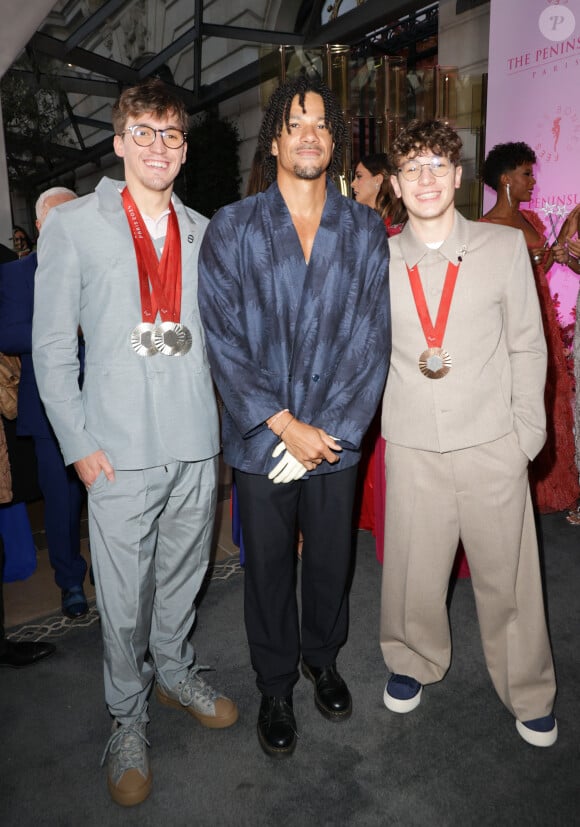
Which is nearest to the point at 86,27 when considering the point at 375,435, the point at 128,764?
the point at 375,435

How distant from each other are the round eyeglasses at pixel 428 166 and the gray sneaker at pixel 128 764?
1.95 meters

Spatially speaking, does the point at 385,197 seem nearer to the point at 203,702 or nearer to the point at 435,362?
the point at 435,362

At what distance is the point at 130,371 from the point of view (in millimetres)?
1882

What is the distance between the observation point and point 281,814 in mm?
1862

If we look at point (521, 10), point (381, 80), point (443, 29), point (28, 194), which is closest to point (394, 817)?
point (521, 10)

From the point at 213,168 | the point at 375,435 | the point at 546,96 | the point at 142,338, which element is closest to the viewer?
the point at 142,338

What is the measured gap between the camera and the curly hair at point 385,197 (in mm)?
3445

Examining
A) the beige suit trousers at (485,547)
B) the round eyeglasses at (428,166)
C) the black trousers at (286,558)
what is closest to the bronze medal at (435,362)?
the beige suit trousers at (485,547)

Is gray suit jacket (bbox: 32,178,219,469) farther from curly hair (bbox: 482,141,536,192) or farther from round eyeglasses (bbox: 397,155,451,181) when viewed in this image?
curly hair (bbox: 482,141,536,192)

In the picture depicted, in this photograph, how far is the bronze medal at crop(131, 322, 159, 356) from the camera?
73.8 inches

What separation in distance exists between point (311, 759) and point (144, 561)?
0.84 metres

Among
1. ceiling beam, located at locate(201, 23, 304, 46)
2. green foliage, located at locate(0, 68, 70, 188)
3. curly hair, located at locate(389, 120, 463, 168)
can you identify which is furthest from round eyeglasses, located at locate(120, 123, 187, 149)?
green foliage, located at locate(0, 68, 70, 188)

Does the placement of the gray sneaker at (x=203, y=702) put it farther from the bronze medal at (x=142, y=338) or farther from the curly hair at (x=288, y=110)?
the curly hair at (x=288, y=110)

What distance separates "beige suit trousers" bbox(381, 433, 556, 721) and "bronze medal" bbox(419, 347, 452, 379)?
0.86 ft
